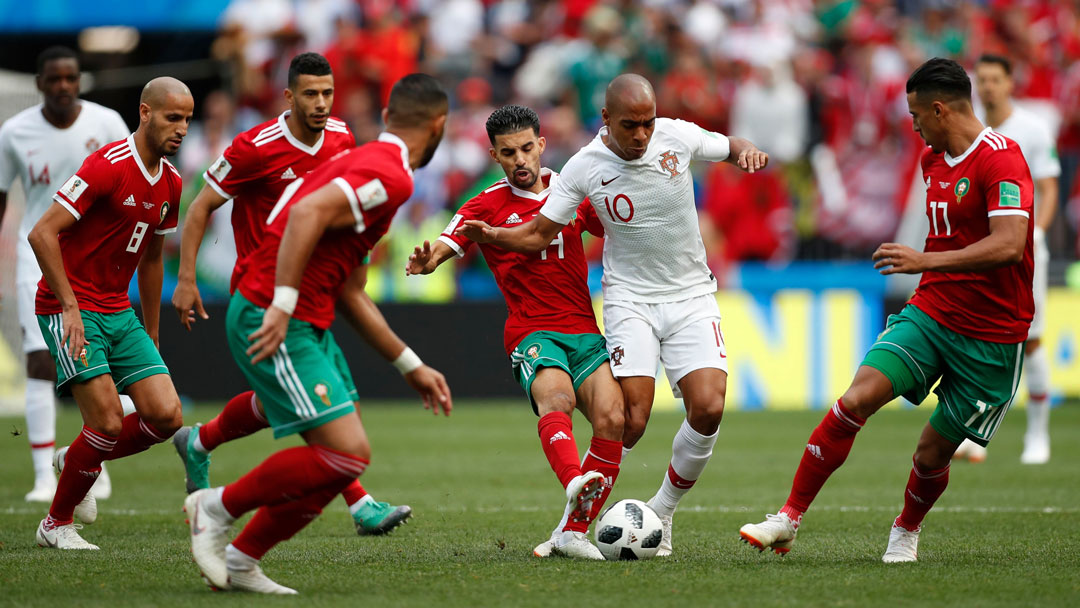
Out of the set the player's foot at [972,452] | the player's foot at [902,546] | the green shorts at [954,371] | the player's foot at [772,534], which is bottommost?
the player's foot at [972,452]

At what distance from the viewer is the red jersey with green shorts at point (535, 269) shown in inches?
268

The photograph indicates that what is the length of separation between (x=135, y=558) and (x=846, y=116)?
12.8 meters

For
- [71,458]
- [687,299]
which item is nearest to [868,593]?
[687,299]

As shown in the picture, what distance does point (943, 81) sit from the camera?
234 inches

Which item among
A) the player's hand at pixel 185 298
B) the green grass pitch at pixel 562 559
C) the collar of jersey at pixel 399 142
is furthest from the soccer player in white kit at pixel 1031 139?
the player's hand at pixel 185 298

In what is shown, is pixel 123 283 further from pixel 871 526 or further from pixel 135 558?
pixel 871 526

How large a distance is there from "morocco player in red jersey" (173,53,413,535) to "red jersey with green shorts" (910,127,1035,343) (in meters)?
2.95

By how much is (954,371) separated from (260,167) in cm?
366

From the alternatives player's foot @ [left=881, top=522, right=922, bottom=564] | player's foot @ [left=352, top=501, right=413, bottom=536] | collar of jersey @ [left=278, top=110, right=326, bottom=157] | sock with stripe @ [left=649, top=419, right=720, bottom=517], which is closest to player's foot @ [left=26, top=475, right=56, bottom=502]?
player's foot @ [left=352, top=501, right=413, bottom=536]

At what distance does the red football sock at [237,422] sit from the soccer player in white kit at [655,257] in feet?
4.69

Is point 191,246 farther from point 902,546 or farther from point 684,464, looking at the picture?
point 902,546

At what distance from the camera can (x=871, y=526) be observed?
7340 mm

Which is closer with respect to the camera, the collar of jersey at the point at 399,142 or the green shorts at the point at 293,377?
the green shorts at the point at 293,377

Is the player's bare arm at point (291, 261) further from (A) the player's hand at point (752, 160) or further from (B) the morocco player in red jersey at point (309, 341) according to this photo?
(A) the player's hand at point (752, 160)
